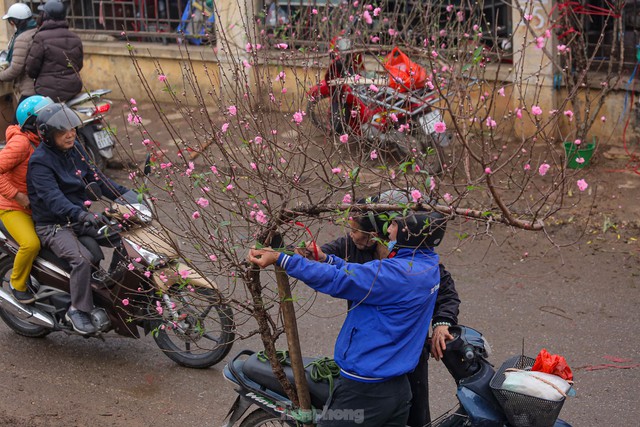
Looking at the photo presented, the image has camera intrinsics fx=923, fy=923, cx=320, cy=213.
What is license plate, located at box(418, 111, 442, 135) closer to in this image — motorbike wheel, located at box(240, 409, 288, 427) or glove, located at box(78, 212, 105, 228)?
motorbike wheel, located at box(240, 409, 288, 427)

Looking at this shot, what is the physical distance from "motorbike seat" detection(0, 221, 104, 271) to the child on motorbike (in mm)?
74

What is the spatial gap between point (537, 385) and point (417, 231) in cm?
81

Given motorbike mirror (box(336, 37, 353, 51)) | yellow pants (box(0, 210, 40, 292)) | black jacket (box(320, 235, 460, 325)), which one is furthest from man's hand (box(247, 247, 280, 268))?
motorbike mirror (box(336, 37, 353, 51))

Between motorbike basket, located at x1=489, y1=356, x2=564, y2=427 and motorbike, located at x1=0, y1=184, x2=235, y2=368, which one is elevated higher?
motorbike basket, located at x1=489, y1=356, x2=564, y2=427

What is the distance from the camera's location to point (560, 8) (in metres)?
9.84

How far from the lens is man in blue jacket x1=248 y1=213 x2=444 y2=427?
389 centimetres

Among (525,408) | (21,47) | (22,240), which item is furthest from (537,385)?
(21,47)

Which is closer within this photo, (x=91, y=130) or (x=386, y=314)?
(x=386, y=314)

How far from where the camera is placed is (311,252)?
3975 millimetres

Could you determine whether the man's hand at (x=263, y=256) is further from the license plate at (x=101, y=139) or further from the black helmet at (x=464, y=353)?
the license plate at (x=101, y=139)

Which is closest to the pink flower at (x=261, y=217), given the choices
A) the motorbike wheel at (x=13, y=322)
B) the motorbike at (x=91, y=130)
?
the motorbike wheel at (x=13, y=322)

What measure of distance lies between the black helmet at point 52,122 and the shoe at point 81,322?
1129 millimetres

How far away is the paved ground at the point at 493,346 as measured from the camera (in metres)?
5.57

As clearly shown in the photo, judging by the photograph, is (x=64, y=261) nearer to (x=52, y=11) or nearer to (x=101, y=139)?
(x=101, y=139)
